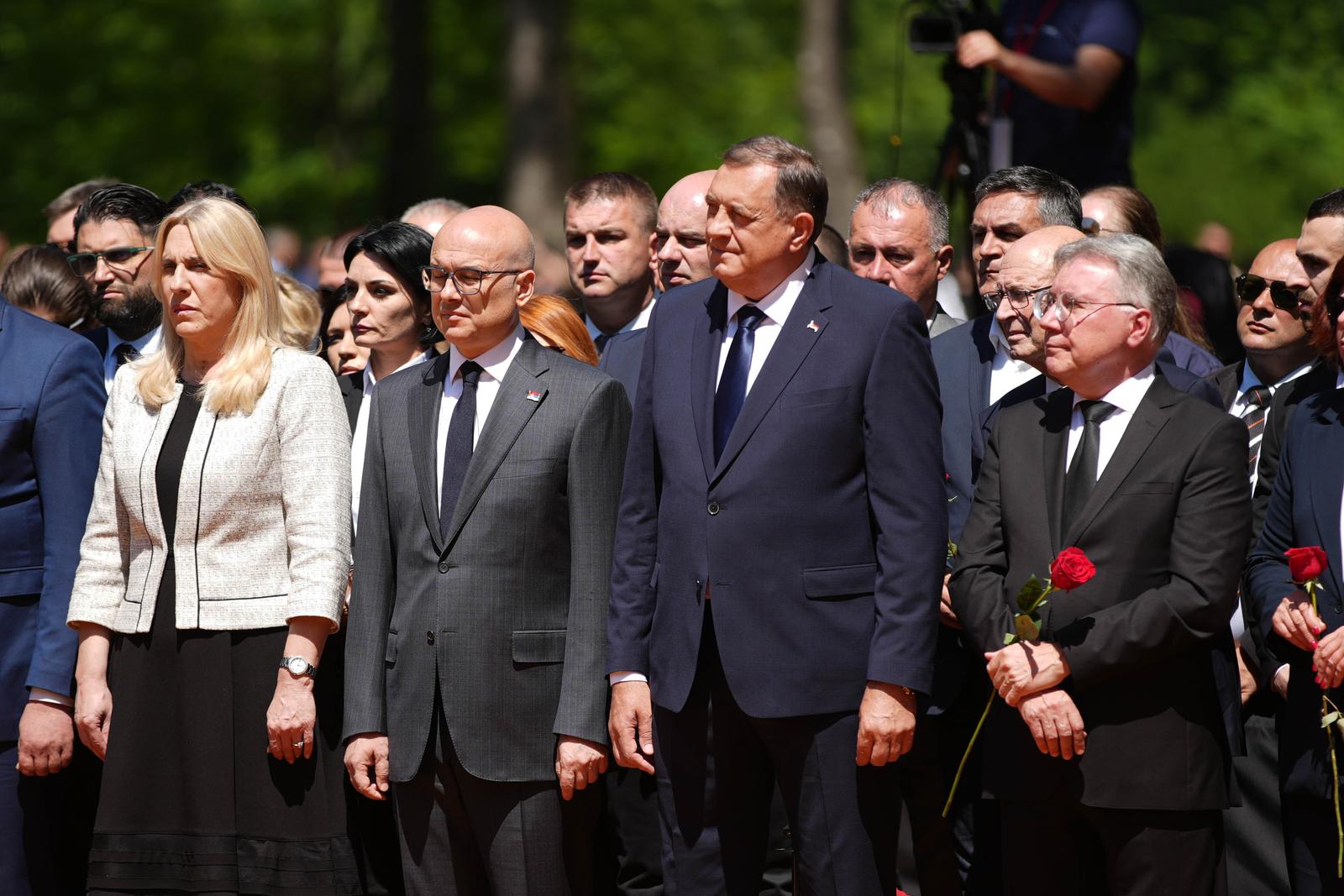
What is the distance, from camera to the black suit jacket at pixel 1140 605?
4.26 meters

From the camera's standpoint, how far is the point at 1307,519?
4.55 meters

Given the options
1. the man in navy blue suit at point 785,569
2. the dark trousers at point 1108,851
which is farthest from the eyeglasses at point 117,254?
the dark trousers at point 1108,851

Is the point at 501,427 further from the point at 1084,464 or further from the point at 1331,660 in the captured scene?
the point at 1331,660

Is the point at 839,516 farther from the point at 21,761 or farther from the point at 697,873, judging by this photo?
the point at 21,761

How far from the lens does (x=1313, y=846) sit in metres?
4.45

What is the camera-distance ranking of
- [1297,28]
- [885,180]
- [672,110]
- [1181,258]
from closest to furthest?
[885,180]
[1181,258]
[1297,28]
[672,110]

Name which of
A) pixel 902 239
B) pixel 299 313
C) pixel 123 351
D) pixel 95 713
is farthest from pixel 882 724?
pixel 123 351

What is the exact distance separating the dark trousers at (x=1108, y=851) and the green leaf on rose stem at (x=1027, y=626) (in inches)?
17.2

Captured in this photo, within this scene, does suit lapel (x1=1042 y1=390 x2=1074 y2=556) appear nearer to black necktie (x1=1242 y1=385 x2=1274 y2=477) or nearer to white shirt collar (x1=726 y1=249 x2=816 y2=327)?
white shirt collar (x1=726 y1=249 x2=816 y2=327)

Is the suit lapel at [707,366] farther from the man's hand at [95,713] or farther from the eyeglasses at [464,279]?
the man's hand at [95,713]

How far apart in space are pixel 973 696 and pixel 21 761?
2915mm

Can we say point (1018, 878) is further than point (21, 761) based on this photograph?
No

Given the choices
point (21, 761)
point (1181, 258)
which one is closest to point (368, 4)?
point (1181, 258)

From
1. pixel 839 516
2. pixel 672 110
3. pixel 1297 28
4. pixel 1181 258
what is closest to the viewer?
pixel 839 516
